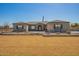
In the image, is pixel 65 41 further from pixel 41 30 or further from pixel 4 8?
pixel 4 8

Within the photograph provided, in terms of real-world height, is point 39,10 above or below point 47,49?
above

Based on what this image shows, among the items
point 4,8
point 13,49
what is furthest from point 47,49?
point 4,8

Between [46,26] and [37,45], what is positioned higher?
[46,26]

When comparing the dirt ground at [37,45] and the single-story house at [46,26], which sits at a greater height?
the single-story house at [46,26]

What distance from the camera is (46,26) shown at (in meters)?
6.54

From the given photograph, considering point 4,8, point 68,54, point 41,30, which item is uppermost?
point 4,8

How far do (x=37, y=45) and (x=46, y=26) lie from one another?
0.39 meters

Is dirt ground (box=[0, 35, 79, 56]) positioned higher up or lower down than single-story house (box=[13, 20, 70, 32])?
lower down

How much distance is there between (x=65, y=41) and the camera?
6543 mm

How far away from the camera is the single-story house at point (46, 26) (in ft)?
21.3

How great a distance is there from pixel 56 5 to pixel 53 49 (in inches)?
31.7

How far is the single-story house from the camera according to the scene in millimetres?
6496

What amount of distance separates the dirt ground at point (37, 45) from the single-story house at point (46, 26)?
15cm

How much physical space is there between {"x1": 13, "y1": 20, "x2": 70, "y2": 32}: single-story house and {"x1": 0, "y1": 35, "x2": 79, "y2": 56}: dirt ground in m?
0.15
